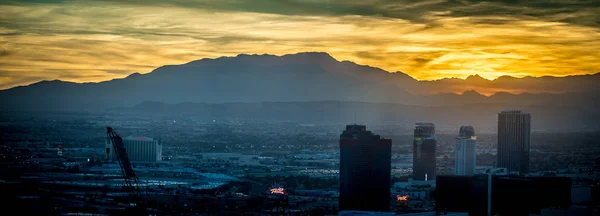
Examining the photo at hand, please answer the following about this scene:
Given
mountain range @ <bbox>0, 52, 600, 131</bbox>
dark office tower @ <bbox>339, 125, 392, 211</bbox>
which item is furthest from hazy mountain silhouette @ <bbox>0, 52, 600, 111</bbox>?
dark office tower @ <bbox>339, 125, 392, 211</bbox>

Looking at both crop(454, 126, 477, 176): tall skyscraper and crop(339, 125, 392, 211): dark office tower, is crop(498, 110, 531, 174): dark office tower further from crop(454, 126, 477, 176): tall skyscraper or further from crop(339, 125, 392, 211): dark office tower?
crop(339, 125, 392, 211): dark office tower

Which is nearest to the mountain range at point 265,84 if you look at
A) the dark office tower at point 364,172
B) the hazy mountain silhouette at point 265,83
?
the hazy mountain silhouette at point 265,83

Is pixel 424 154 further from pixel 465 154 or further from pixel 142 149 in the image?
pixel 142 149

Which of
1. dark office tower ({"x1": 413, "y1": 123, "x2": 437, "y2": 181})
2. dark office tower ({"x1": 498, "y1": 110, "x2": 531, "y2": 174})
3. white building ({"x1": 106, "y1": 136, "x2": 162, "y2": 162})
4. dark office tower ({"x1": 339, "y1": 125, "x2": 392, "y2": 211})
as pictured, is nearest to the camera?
dark office tower ({"x1": 339, "y1": 125, "x2": 392, "y2": 211})

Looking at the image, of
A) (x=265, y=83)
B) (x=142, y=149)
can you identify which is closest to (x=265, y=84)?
(x=265, y=83)

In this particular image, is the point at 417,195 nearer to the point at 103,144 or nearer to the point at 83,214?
the point at 83,214

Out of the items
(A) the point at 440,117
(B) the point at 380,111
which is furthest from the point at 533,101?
(B) the point at 380,111

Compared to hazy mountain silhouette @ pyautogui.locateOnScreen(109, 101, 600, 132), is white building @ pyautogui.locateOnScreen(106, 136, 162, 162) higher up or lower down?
lower down

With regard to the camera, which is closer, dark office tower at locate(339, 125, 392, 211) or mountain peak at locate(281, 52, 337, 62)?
dark office tower at locate(339, 125, 392, 211)
